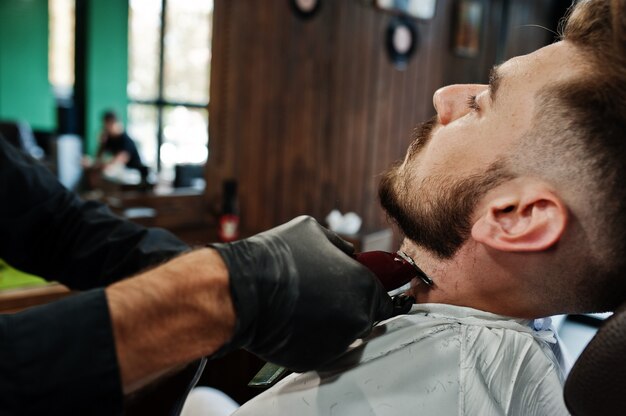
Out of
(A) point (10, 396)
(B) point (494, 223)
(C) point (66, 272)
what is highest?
(B) point (494, 223)

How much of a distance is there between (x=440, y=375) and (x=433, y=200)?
320 mm

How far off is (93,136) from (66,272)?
21.0 ft

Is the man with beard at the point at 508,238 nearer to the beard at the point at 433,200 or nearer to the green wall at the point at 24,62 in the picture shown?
the beard at the point at 433,200

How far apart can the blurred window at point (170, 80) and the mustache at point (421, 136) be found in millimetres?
2441

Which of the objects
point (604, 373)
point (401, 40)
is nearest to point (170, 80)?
point (401, 40)

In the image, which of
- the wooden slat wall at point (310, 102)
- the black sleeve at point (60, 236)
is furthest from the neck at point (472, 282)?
the wooden slat wall at point (310, 102)

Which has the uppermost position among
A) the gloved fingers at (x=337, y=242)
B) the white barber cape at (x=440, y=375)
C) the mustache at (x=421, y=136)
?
the mustache at (x=421, y=136)

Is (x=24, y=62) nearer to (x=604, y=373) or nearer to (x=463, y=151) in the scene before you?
(x=463, y=151)

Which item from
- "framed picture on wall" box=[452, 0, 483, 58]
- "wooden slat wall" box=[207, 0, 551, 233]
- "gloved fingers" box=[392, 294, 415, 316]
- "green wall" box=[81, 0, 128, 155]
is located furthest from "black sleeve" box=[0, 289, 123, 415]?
"green wall" box=[81, 0, 128, 155]

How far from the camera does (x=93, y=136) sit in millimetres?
7473

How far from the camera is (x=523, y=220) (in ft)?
3.06

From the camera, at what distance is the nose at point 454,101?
3.65ft

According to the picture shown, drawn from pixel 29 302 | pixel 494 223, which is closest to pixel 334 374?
pixel 494 223

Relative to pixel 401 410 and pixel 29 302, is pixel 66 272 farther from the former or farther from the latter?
pixel 401 410
